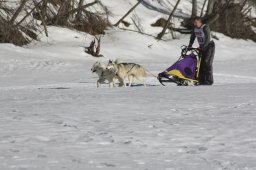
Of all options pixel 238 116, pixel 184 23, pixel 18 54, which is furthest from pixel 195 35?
pixel 184 23

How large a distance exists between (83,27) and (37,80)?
41.6 feet

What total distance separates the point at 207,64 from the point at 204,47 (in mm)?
343

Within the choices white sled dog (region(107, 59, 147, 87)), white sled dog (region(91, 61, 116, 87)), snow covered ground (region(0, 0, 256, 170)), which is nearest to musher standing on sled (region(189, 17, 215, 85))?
white sled dog (region(107, 59, 147, 87))

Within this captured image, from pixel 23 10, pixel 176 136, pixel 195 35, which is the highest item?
pixel 23 10

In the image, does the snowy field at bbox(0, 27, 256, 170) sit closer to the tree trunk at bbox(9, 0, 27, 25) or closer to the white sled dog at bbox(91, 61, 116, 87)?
the white sled dog at bbox(91, 61, 116, 87)

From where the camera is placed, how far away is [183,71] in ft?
36.8

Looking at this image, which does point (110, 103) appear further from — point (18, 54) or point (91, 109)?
point (18, 54)

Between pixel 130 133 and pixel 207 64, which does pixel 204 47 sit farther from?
pixel 130 133

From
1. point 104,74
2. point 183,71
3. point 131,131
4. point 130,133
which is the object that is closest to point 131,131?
point 131,131

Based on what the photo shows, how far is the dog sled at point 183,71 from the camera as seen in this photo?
36.7 ft

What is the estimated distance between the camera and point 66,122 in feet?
19.1

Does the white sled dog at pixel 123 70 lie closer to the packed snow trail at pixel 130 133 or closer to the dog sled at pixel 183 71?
the dog sled at pixel 183 71

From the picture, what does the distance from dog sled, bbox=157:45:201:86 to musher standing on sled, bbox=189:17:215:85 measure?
0.11 metres

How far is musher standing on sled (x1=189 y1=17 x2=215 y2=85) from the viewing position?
36.1 feet
